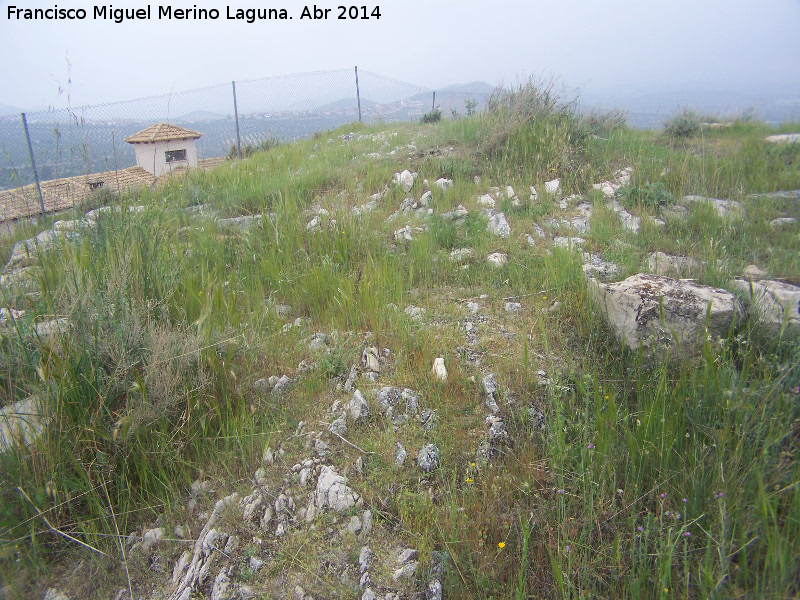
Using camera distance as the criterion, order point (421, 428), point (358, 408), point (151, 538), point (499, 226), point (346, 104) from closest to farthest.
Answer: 1. point (151, 538)
2. point (421, 428)
3. point (358, 408)
4. point (499, 226)
5. point (346, 104)

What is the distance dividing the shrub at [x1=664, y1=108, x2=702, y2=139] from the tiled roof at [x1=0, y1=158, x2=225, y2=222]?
7620 millimetres

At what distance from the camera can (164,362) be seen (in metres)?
2.20

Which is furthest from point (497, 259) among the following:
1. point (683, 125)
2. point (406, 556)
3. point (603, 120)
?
point (683, 125)

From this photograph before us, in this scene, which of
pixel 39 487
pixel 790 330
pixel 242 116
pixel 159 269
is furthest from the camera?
pixel 242 116

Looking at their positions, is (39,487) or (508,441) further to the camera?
(508,441)

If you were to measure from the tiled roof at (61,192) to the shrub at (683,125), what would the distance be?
7.62m

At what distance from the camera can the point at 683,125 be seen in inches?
288

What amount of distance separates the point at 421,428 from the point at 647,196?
4.16m

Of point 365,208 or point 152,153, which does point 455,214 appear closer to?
point 365,208

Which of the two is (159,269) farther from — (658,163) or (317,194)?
(658,163)

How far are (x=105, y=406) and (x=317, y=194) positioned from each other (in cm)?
421

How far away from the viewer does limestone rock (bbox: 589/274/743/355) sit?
2435 millimetres

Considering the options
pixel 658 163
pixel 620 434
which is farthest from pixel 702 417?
pixel 658 163

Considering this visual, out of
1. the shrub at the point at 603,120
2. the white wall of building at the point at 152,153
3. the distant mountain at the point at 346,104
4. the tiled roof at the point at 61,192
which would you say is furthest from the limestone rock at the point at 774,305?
the distant mountain at the point at 346,104
